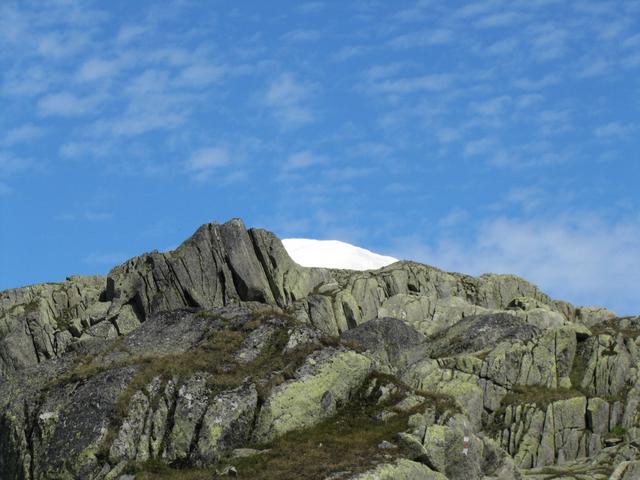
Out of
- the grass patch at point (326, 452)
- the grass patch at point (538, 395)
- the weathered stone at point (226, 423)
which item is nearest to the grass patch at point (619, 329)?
the grass patch at point (538, 395)

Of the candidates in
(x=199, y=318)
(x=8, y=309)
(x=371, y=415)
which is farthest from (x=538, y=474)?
(x=8, y=309)

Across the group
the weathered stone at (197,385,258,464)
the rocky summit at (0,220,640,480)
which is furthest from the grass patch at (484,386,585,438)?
the weathered stone at (197,385,258,464)

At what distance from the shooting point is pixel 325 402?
70.7 m

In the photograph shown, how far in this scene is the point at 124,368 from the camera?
72438 millimetres

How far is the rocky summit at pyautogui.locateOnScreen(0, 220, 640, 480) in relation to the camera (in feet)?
214

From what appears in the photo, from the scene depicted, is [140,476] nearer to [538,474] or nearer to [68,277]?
[538,474]

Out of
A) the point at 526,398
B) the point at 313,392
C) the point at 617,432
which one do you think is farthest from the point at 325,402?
the point at 617,432

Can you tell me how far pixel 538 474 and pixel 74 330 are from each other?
271ft

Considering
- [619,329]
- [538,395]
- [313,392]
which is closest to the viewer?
[313,392]

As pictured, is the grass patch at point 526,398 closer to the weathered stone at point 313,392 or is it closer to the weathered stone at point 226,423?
the weathered stone at point 313,392

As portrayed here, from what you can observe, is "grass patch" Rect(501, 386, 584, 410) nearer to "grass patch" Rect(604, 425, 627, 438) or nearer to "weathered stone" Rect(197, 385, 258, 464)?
"grass patch" Rect(604, 425, 627, 438)

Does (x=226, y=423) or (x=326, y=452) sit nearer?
(x=326, y=452)

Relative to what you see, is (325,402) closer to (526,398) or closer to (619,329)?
(526,398)

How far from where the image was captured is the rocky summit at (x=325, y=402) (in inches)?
2569
